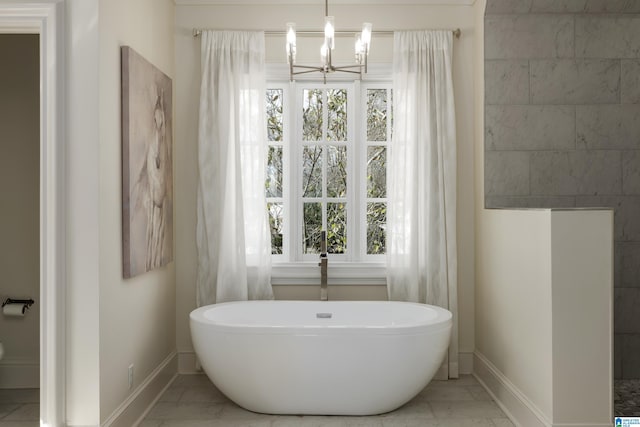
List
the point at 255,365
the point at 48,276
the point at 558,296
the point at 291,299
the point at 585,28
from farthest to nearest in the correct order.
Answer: the point at 291,299 < the point at 585,28 < the point at 255,365 < the point at 558,296 < the point at 48,276

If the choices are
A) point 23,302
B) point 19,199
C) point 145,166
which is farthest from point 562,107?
point 23,302

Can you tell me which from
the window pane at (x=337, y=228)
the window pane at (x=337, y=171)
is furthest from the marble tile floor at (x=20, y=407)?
the window pane at (x=337, y=171)

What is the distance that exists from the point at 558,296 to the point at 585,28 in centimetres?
216

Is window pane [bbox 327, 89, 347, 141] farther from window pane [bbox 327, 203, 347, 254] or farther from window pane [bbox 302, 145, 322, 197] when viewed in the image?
window pane [bbox 327, 203, 347, 254]

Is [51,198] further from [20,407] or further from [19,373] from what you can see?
[19,373]

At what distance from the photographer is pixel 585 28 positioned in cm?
377

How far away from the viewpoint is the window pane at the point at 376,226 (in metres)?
4.18

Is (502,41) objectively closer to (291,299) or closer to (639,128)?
(639,128)

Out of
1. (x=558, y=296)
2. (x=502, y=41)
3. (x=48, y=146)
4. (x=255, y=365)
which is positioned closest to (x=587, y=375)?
(x=558, y=296)

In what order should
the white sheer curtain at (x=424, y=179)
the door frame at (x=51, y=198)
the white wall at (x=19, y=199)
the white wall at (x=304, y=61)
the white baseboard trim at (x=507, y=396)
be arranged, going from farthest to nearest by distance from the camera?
1. the white wall at (x=304, y=61)
2. the white sheer curtain at (x=424, y=179)
3. the white wall at (x=19, y=199)
4. the white baseboard trim at (x=507, y=396)
5. the door frame at (x=51, y=198)

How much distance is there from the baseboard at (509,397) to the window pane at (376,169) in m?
1.47

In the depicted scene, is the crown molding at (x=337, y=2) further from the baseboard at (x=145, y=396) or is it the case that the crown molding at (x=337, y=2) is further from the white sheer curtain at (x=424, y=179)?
the baseboard at (x=145, y=396)

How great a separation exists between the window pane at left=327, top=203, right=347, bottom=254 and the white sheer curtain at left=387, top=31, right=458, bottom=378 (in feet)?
1.31

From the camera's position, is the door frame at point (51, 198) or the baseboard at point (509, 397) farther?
the baseboard at point (509, 397)
